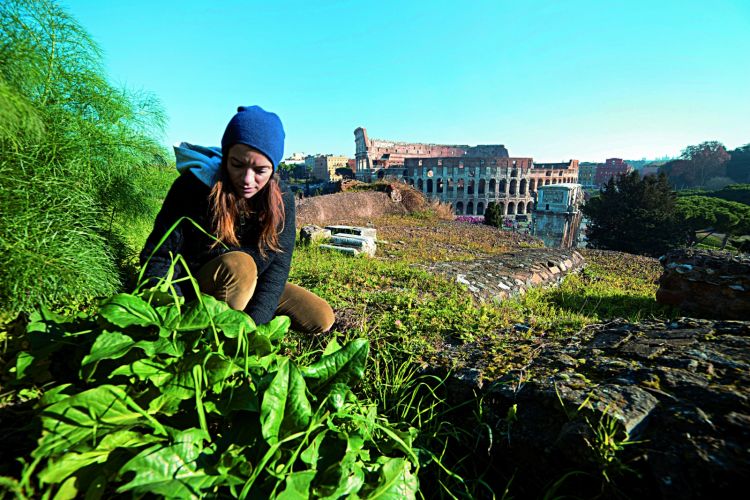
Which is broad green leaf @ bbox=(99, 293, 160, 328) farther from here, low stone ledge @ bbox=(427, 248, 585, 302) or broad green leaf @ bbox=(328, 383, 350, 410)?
low stone ledge @ bbox=(427, 248, 585, 302)

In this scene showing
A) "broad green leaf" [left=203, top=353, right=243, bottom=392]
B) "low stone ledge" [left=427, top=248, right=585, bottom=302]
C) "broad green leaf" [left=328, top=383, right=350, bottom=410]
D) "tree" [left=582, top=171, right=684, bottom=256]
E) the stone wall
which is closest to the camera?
"broad green leaf" [left=203, top=353, right=243, bottom=392]

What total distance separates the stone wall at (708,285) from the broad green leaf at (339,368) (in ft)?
17.0

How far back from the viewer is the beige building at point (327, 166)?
201 ft

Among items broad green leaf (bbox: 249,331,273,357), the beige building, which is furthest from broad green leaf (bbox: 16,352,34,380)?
the beige building

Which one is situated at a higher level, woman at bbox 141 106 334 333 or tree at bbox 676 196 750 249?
woman at bbox 141 106 334 333

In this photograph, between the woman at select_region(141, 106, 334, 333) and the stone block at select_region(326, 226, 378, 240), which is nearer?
the woman at select_region(141, 106, 334, 333)

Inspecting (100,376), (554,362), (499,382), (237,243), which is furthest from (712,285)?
(100,376)

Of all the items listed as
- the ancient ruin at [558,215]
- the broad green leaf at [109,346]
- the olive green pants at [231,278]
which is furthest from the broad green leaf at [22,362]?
the ancient ruin at [558,215]

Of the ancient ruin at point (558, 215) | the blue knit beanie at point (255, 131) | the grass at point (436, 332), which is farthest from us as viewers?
the ancient ruin at point (558, 215)

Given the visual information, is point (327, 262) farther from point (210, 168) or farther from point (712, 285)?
point (712, 285)

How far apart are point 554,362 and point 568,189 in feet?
78.9

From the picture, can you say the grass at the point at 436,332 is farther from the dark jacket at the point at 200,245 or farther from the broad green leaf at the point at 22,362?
the broad green leaf at the point at 22,362

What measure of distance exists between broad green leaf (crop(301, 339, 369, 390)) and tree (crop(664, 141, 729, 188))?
3179 inches

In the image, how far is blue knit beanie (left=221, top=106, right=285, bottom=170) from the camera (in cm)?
178
